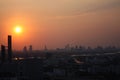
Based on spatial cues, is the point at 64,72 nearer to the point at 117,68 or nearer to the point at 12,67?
the point at 117,68

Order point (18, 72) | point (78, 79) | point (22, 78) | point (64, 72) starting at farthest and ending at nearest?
point (64, 72)
point (78, 79)
point (18, 72)
point (22, 78)

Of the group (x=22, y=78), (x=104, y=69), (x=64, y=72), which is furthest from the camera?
(x=104, y=69)

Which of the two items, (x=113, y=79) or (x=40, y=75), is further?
(x=113, y=79)

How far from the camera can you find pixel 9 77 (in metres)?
17.9

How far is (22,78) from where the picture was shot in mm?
17719

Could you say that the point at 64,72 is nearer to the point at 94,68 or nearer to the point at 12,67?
the point at 94,68

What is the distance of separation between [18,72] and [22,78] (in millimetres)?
1688

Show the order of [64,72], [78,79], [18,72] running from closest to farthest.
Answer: [18,72] < [78,79] < [64,72]

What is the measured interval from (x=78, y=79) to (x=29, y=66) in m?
4.26

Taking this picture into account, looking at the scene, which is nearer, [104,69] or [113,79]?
[113,79]

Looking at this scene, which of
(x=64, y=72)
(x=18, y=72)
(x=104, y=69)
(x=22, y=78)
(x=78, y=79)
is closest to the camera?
(x=22, y=78)

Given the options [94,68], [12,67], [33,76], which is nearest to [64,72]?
[94,68]

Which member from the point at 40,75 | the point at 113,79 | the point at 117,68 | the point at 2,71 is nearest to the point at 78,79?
the point at 113,79

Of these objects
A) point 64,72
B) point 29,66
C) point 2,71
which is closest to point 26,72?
point 29,66
